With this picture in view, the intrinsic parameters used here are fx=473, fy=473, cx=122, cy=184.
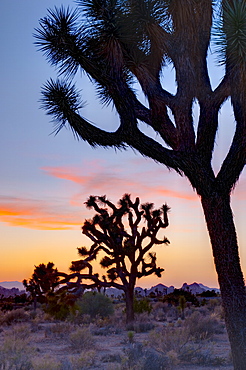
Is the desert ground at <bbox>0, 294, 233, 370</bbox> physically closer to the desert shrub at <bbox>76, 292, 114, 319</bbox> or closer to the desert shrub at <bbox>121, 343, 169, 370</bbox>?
the desert shrub at <bbox>121, 343, 169, 370</bbox>

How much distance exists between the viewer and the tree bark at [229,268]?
28.4 ft

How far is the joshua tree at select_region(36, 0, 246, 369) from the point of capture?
29.1ft

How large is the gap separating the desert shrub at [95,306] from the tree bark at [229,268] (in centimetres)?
1589

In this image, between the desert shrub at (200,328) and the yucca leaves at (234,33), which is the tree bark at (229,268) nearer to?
the yucca leaves at (234,33)

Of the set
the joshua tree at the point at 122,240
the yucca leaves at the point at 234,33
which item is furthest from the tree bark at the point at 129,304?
the yucca leaves at the point at 234,33

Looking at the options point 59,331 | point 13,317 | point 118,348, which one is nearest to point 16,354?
point 118,348

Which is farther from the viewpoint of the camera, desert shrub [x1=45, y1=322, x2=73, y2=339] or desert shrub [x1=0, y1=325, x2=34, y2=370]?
desert shrub [x1=45, y1=322, x2=73, y2=339]

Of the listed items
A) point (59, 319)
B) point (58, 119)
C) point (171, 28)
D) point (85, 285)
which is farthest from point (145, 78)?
point (59, 319)

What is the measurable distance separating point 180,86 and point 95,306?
16.8 m

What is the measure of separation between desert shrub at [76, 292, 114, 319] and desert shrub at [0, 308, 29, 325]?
141 inches

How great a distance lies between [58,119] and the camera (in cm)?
1080

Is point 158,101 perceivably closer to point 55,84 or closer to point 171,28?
point 171,28

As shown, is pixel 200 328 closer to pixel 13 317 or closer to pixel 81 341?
pixel 81 341

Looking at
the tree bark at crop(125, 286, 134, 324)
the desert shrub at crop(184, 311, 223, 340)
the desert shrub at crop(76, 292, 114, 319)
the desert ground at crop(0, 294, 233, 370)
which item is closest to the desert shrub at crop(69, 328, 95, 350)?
the desert ground at crop(0, 294, 233, 370)
